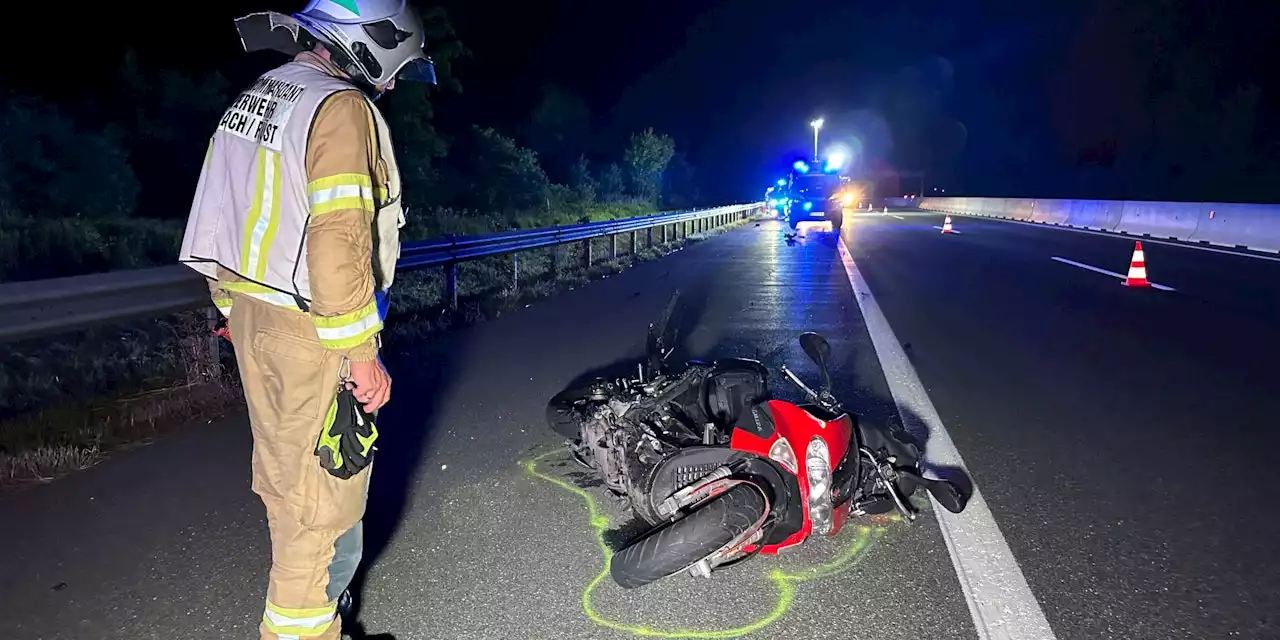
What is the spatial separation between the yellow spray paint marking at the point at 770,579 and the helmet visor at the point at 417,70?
1972 mm

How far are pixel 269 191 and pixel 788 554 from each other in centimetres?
250

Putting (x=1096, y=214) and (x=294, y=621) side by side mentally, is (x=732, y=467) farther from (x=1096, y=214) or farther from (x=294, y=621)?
(x=1096, y=214)

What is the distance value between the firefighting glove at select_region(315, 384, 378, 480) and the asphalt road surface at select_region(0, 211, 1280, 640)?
82cm

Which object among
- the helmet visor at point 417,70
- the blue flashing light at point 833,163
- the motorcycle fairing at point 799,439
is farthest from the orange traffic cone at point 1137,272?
the blue flashing light at point 833,163

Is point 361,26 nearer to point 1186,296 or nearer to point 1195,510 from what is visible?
point 1195,510

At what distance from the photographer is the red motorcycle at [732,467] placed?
10.9ft

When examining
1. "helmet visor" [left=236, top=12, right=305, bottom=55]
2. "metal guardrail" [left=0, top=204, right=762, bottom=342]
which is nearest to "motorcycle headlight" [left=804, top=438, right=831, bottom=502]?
"helmet visor" [left=236, top=12, right=305, bottom=55]

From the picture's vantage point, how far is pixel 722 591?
3.43 metres

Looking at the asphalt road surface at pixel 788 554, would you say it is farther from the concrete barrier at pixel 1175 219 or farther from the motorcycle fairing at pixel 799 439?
the concrete barrier at pixel 1175 219

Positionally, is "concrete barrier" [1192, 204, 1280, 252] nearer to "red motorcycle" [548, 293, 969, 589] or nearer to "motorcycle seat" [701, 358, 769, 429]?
"red motorcycle" [548, 293, 969, 589]

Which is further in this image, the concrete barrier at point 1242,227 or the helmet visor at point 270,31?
the concrete barrier at point 1242,227

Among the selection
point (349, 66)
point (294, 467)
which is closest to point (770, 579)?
point (294, 467)

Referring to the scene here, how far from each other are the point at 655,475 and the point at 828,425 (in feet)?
2.46

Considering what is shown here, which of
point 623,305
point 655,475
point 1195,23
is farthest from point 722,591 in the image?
point 1195,23
